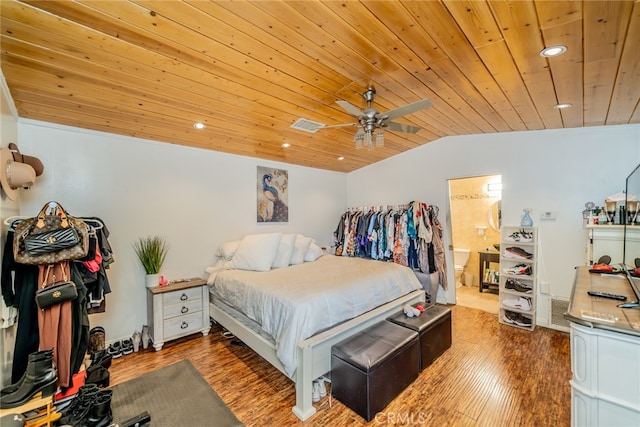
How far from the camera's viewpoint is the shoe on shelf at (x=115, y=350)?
286cm

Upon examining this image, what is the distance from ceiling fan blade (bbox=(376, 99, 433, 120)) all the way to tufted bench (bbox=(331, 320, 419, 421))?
1.98m

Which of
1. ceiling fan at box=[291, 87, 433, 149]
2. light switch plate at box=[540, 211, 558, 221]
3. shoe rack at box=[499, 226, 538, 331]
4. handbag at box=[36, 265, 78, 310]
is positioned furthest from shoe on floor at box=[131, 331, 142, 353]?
light switch plate at box=[540, 211, 558, 221]

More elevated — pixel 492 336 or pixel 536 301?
pixel 536 301

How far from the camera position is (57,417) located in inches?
51.4

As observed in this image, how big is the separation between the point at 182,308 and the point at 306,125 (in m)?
2.70

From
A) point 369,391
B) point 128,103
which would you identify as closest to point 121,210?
point 128,103

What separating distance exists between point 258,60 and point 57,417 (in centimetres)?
248

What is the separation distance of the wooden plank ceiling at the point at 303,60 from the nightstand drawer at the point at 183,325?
7.39 ft

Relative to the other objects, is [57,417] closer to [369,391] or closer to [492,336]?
[369,391]

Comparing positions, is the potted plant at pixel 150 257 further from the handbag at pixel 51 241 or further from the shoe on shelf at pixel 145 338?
the handbag at pixel 51 241

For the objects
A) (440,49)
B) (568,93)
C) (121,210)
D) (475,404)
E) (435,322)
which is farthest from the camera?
(121,210)

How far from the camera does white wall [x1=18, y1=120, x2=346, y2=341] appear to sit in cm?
271

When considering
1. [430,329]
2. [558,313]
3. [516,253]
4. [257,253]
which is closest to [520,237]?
[516,253]

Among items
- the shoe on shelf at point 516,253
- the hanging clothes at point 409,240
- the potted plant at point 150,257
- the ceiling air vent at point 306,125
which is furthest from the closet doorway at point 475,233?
the potted plant at point 150,257
